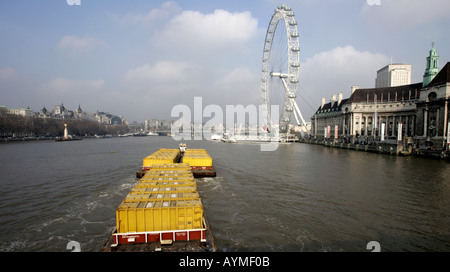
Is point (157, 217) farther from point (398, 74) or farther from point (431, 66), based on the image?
point (398, 74)

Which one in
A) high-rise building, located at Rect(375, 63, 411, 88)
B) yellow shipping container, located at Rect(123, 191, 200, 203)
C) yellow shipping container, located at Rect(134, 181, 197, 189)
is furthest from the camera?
high-rise building, located at Rect(375, 63, 411, 88)

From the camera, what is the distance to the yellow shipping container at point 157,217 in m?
9.02

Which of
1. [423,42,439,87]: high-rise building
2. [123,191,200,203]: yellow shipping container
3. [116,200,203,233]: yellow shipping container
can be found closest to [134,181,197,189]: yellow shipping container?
[123,191,200,203]: yellow shipping container

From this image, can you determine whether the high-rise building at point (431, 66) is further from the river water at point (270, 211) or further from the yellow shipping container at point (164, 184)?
the yellow shipping container at point (164, 184)

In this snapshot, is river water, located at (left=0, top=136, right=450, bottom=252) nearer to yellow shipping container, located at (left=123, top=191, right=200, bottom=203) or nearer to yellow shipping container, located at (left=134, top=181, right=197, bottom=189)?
yellow shipping container, located at (left=134, top=181, right=197, bottom=189)

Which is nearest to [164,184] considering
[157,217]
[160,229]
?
[157,217]

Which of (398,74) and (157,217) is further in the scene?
(398,74)

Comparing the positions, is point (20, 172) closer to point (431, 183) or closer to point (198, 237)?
point (198, 237)

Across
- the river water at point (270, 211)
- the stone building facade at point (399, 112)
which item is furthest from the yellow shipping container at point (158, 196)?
the stone building facade at point (399, 112)

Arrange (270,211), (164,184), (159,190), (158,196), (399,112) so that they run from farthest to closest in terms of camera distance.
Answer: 1. (399,112)
2. (270,211)
3. (164,184)
4. (159,190)
5. (158,196)

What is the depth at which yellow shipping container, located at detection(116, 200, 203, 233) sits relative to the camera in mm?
9023

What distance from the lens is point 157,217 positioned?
9266 millimetres

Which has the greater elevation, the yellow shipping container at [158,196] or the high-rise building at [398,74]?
the high-rise building at [398,74]

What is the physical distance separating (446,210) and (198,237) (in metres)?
16.7
